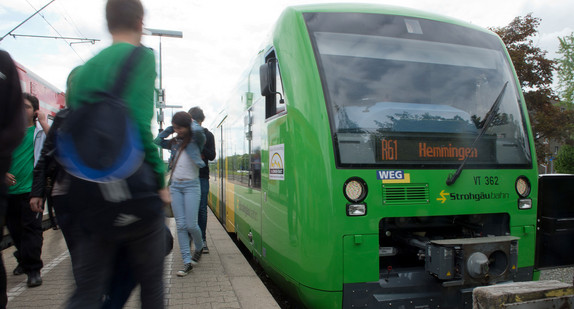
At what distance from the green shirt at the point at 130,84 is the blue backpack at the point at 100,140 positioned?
3cm

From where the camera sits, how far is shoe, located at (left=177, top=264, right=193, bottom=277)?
4566 mm

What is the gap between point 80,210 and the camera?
67.6 inches

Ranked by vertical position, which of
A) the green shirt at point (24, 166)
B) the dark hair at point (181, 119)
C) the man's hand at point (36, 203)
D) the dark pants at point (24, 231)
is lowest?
the dark pants at point (24, 231)

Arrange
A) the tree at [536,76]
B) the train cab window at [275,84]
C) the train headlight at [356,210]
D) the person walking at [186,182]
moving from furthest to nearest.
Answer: the tree at [536,76], the person walking at [186,182], the train cab window at [275,84], the train headlight at [356,210]

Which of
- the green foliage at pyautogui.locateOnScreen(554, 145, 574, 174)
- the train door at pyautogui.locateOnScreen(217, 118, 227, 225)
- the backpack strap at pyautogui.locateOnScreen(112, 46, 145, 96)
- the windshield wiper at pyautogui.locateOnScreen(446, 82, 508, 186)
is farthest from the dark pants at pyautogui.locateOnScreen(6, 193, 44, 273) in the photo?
the green foliage at pyautogui.locateOnScreen(554, 145, 574, 174)

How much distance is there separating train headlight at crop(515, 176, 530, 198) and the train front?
0.01 meters

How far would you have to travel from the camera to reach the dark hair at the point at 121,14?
1.88 metres

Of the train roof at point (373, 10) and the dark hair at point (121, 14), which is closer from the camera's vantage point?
the dark hair at point (121, 14)

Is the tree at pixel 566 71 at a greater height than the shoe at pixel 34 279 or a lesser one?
greater

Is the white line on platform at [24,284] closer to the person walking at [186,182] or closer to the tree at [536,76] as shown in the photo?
the person walking at [186,182]

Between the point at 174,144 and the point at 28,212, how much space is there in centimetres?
165

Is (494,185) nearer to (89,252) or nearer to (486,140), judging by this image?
(486,140)

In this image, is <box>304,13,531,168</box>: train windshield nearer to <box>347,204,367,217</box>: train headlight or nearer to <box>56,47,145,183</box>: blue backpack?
<box>347,204,367,217</box>: train headlight

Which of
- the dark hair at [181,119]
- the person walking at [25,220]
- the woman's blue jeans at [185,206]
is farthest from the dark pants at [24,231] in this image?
the dark hair at [181,119]
